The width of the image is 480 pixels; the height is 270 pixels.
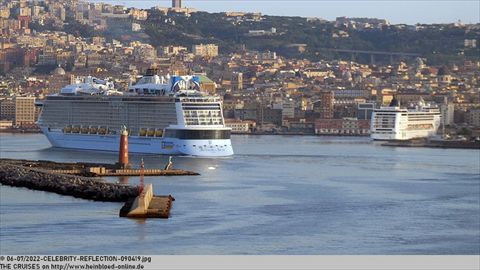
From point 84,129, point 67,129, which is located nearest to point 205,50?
point 67,129

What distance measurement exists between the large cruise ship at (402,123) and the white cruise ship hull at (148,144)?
10746 millimetres

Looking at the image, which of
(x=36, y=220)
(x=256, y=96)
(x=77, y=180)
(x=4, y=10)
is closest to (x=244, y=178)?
(x=77, y=180)

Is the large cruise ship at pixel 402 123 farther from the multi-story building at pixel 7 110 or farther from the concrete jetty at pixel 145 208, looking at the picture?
the concrete jetty at pixel 145 208

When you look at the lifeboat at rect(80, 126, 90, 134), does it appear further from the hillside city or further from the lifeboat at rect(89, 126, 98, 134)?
the hillside city

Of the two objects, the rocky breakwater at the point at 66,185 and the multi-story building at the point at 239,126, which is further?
the multi-story building at the point at 239,126

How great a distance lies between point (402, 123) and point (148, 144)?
1320cm

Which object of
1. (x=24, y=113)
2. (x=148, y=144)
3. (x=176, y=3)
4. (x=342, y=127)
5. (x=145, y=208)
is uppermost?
(x=176, y=3)

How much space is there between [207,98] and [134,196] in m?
9.80

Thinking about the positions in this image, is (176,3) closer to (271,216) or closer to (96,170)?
(96,170)

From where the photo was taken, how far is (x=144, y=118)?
1992 centimetres

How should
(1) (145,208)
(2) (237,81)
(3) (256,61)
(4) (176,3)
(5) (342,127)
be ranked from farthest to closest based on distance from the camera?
(4) (176,3)
(3) (256,61)
(2) (237,81)
(5) (342,127)
(1) (145,208)

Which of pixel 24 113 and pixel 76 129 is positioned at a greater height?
pixel 76 129

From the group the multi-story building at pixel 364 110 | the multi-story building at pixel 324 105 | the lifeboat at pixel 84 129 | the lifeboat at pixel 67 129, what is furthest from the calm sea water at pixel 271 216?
the multi-story building at pixel 364 110

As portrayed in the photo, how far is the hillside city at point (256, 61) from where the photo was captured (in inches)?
1421
